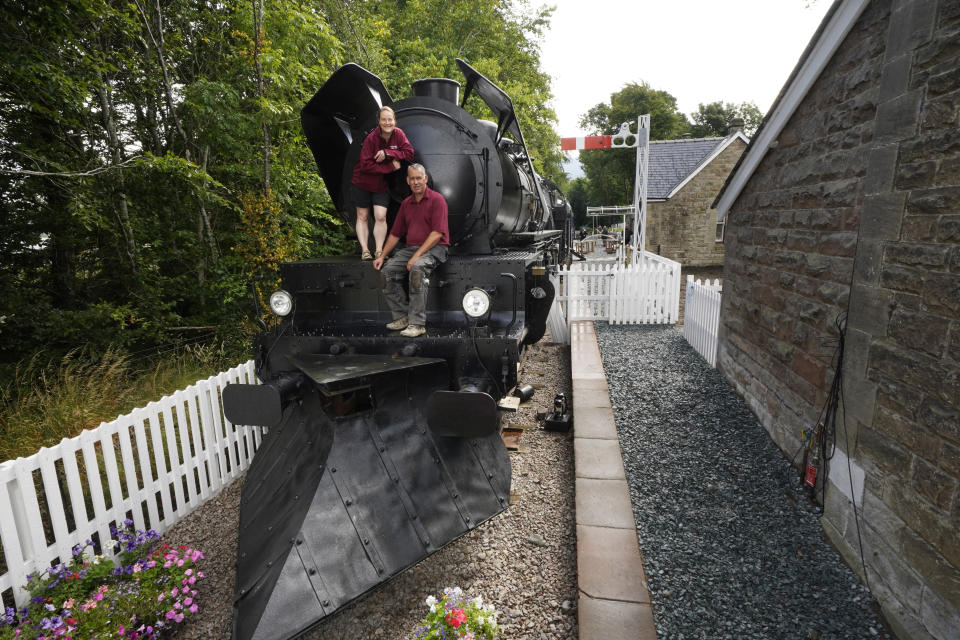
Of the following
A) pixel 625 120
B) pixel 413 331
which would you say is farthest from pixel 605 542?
pixel 625 120

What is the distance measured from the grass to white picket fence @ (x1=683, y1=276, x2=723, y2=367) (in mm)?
7207

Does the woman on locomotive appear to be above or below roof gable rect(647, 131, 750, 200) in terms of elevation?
below

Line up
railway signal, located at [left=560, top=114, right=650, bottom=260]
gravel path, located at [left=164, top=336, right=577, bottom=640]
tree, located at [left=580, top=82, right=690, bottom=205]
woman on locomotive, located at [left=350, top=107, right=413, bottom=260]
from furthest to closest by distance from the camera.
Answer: tree, located at [left=580, top=82, right=690, bottom=205] < railway signal, located at [left=560, top=114, right=650, bottom=260] < woman on locomotive, located at [left=350, top=107, right=413, bottom=260] < gravel path, located at [left=164, top=336, right=577, bottom=640]

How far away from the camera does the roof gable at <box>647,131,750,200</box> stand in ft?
65.6

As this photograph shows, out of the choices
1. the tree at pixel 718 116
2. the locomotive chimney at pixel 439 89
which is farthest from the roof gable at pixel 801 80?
the tree at pixel 718 116

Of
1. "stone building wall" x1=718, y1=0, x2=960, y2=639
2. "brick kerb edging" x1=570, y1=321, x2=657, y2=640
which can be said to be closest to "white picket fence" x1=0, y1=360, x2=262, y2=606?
"brick kerb edging" x1=570, y1=321, x2=657, y2=640

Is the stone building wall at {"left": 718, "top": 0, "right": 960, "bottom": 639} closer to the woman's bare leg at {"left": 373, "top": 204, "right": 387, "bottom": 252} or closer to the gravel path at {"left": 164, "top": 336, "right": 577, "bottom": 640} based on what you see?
the gravel path at {"left": 164, "top": 336, "right": 577, "bottom": 640}

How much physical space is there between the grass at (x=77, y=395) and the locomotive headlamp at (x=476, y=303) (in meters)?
4.10

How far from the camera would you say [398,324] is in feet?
11.2

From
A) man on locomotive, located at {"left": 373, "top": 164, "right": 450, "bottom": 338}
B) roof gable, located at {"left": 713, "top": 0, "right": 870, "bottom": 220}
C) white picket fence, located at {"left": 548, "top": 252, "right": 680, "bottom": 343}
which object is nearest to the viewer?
roof gable, located at {"left": 713, "top": 0, "right": 870, "bottom": 220}

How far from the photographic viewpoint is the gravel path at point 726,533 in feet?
7.50

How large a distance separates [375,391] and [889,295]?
2.95 meters

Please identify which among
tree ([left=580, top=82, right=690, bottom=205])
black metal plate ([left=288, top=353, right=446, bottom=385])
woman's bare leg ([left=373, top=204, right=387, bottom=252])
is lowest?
black metal plate ([left=288, top=353, right=446, bottom=385])

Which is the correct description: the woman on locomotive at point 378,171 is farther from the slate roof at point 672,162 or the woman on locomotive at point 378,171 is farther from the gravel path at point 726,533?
the slate roof at point 672,162
